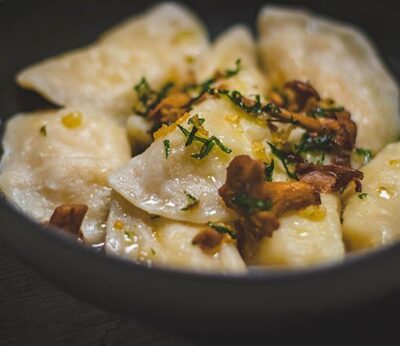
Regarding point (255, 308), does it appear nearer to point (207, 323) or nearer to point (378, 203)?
point (207, 323)

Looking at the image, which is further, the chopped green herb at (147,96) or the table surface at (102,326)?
the chopped green herb at (147,96)

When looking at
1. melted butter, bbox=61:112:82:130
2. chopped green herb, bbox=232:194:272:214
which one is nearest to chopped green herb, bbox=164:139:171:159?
chopped green herb, bbox=232:194:272:214

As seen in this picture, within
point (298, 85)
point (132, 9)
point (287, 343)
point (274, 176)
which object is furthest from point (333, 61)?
point (287, 343)

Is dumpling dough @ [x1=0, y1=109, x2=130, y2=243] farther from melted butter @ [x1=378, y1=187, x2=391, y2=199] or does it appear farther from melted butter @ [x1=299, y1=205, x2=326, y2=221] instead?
melted butter @ [x1=378, y1=187, x2=391, y2=199]

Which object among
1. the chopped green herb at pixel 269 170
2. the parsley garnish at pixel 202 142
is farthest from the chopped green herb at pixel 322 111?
the parsley garnish at pixel 202 142

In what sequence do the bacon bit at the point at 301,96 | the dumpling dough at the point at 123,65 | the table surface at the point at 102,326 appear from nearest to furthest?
1. the table surface at the point at 102,326
2. the bacon bit at the point at 301,96
3. the dumpling dough at the point at 123,65

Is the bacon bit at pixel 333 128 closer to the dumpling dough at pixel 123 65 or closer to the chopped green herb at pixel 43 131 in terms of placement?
the dumpling dough at pixel 123 65
